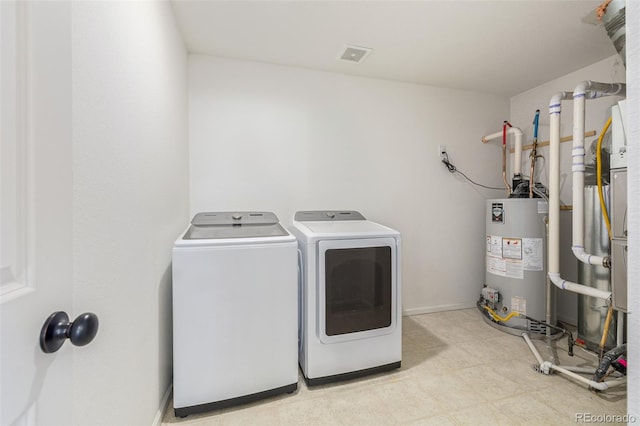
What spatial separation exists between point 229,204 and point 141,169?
1087 millimetres

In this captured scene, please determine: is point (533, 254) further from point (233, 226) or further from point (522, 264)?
point (233, 226)

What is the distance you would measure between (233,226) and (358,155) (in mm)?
1386

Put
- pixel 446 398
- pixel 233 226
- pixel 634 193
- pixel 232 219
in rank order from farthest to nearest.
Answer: pixel 232 219 → pixel 233 226 → pixel 446 398 → pixel 634 193

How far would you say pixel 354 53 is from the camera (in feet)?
7.11

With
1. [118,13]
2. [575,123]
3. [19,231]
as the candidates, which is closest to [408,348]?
[575,123]

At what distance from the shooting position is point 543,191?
235cm

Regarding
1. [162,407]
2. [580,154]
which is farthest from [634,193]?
[162,407]

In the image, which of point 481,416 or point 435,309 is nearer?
point 481,416

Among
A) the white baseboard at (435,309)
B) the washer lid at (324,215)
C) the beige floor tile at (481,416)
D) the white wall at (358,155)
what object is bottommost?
the beige floor tile at (481,416)

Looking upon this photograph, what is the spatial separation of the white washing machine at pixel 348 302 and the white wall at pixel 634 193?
1030mm

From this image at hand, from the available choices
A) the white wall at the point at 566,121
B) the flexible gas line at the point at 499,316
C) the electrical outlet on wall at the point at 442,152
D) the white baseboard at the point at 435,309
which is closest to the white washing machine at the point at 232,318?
the white baseboard at the point at 435,309

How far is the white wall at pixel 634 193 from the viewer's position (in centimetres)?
88

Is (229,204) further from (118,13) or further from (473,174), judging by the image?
(473,174)

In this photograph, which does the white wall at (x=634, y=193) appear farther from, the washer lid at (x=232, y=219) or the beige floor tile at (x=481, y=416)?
the washer lid at (x=232, y=219)
